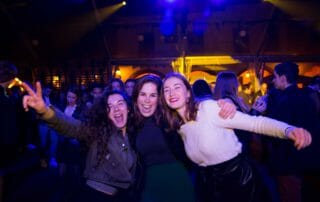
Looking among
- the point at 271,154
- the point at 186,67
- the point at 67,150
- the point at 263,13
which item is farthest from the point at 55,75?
the point at 271,154

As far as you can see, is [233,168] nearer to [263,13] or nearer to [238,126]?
[238,126]

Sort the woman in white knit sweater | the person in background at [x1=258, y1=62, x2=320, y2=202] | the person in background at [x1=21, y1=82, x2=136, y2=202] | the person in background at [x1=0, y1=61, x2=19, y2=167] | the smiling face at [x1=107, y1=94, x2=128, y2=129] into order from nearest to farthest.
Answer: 1. the woman in white knit sweater
2. the person in background at [x1=21, y1=82, x2=136, y2=202]
3. the smiling face at [x1=107, y1=94, x2=128, y2=129]
4. the person in background at [x1=258, y1=62, x2=320, y2=202]
5. the person in background at [x1=0, y1=61, x2=19, y2=167]

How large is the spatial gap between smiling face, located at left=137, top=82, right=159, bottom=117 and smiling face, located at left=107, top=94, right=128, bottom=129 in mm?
144

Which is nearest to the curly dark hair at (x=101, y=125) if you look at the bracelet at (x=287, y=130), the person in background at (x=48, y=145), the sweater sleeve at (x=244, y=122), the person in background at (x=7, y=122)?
the sweater sleeve at (x=244, y=122)

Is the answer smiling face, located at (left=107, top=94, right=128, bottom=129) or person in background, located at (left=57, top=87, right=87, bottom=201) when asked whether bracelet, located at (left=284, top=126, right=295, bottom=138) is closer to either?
smiling face, located at (left=107, top=94, right=128, bottom=129)

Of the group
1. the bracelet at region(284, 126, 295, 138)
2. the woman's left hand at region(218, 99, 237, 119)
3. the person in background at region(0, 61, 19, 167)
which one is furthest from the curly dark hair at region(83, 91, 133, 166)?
the person in background at region(0, 61, 19, 167)

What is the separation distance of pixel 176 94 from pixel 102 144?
689mm

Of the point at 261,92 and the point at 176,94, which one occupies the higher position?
the point at 176,94

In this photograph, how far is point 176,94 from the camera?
2416 mm

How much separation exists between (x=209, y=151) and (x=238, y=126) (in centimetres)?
26

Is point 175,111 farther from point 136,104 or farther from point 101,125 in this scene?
point 101,125

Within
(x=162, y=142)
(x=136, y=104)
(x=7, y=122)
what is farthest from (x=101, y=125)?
(x=7, y=122)

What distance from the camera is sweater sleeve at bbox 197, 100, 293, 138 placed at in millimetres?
1995

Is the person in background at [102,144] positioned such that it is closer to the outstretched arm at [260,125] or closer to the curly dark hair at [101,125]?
the curly dark hair at [101,125]
